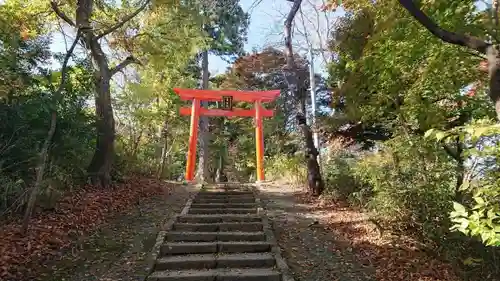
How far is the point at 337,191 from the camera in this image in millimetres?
8484

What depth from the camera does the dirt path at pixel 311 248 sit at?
437 cm

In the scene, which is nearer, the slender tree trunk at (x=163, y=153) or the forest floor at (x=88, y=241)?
the forest floor at (x=88, y=241)

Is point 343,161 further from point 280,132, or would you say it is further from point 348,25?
point 280,132

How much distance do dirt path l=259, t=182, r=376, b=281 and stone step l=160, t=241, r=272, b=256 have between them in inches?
13.7

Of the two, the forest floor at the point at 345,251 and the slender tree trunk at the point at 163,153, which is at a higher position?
the slender tree trunk at the point at 163,153

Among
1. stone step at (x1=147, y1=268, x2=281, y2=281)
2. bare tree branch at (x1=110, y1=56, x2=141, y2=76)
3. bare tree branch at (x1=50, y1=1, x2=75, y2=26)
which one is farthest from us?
bare tree branch at (x1=110, y1=56, x2=141, y2=76)

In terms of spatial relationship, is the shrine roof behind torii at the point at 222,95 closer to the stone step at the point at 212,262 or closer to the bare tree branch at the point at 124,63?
the bare tree branch at the point at 124,63

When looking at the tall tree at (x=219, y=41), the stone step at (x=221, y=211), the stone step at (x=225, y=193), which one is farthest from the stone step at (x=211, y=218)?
the tall tree at (x=219, y=41)

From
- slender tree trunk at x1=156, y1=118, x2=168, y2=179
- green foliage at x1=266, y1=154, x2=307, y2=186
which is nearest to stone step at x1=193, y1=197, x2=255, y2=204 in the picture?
green foliage at x1=266, y1=154, x2=307, y2=186

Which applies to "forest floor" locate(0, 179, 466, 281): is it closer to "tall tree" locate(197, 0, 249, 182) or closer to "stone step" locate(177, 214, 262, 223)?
"stone step" locate(177, 214, 262, 223)

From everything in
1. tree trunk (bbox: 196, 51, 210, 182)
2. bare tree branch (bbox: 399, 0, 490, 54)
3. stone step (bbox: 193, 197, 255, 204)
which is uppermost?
tree trunk (bbox: 196, 51, 210, 182)

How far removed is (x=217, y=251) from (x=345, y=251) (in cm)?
176

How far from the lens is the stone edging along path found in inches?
164

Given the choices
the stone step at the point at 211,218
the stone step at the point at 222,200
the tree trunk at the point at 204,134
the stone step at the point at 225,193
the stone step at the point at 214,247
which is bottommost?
the stone step at the point at 214,247
